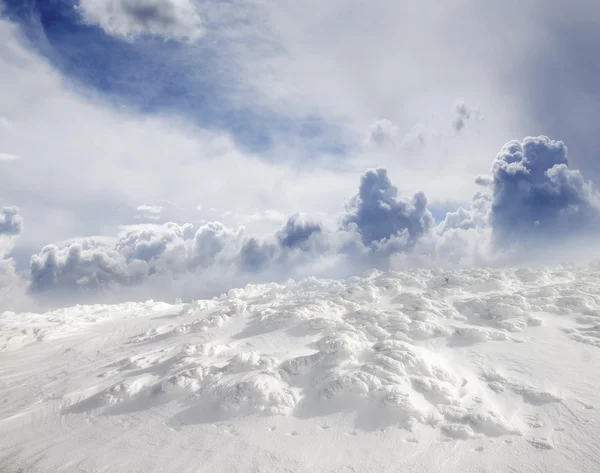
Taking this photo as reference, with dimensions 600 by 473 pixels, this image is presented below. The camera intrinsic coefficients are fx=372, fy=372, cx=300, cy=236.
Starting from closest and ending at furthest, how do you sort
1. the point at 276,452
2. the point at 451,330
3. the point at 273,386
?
1. the point at 276,452
2. the point at 273,386
3. the point at 451,330

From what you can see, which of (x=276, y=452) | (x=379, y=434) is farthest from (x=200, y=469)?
(x=379, y=434)

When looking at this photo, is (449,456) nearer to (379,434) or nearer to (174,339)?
(379,434)

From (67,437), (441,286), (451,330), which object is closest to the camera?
(67,437)

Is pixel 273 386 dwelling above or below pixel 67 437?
above

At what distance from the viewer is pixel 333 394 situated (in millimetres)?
21547

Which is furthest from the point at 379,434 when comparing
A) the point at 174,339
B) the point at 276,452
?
the point at 174,339

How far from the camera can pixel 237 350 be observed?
31453 mm

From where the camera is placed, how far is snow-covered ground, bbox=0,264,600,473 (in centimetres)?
1725

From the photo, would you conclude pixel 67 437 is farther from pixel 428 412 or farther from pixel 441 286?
pixel 441 286

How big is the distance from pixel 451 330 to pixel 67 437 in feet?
91.8

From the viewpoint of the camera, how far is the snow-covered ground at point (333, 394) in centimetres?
1725

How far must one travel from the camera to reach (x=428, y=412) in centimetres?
1928

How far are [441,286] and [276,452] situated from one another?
35.2 meters

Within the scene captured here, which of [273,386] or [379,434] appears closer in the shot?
[379,434]
